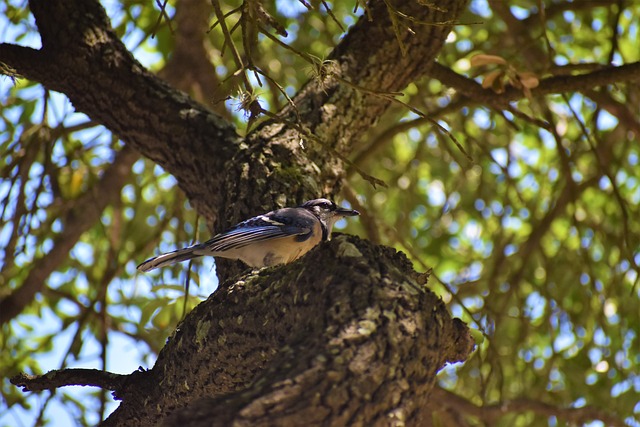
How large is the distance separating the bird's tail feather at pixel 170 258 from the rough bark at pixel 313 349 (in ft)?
2.74

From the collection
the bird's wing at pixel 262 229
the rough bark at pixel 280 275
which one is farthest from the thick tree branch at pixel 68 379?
the bird's wing at pixel 262 229

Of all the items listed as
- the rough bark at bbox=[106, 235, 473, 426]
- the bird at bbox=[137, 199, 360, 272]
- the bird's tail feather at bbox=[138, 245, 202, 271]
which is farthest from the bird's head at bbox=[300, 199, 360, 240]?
the rough bark at bbox=[106, 235, 473, 426]

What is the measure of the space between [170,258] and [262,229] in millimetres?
589

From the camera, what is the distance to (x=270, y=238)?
10.9ft

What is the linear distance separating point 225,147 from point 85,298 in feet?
9.86

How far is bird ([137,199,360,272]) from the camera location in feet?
10.3

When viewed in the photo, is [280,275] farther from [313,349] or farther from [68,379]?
[68,379]

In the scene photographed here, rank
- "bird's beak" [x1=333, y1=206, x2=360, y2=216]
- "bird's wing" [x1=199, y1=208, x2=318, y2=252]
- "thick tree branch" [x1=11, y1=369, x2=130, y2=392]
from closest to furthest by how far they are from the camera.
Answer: "thick tree branch" [x1=11, y1=369, x2=130, y2=392], "bird's wing" [x1=199, y1=208, x2=318, y2=252], "bird's beak" [x1=333, y1=206, x2=360, y2=216]

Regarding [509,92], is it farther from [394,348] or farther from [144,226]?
[144,226]

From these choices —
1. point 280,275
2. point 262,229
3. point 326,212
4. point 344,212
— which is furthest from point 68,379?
point 344,212

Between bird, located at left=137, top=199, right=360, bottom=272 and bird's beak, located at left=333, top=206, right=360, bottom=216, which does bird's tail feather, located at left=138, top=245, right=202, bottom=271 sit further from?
bird's beak, located at left=333, top=206, right=360, bottom=216

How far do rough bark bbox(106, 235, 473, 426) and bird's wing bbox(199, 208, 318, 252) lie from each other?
0.46m

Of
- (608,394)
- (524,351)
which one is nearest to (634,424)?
(608,394)

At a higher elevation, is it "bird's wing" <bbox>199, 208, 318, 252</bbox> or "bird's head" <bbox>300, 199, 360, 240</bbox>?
"bird's head" <bbox>300, 199, 360, 240</bbox>
